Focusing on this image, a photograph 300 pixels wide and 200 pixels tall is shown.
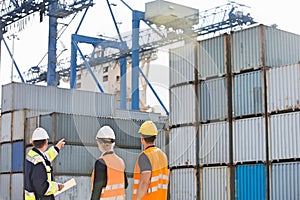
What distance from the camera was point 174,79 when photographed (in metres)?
22.1

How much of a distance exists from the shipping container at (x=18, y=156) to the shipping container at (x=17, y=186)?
1.03ft

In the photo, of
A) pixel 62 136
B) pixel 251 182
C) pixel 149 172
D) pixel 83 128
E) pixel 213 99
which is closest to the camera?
pixel 149 172

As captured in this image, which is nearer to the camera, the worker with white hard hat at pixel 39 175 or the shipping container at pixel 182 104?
the worker with white hard hat at pixel 39 175

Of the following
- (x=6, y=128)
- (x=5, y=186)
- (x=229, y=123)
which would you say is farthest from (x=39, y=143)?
(x=6, y=128)

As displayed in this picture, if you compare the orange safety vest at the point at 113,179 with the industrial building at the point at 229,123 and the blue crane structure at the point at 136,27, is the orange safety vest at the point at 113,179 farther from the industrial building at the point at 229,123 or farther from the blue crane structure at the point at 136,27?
the blue crane structure at the point at 136,27

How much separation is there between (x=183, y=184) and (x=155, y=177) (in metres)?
13.2

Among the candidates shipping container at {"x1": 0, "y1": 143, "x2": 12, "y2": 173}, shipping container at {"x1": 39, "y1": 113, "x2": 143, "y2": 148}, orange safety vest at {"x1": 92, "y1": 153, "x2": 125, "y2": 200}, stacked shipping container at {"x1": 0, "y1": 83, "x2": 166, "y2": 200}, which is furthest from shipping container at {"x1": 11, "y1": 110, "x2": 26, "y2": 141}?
orange safety vest at {"x1": 92, "y1": 153, "x2": 125, "y2": 200}

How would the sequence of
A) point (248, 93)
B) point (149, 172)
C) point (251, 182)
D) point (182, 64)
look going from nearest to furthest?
point (149, 172)
point (251, 182)
point (248, 93)
point (182, 64)

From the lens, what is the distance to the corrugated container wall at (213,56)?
66.5 ft

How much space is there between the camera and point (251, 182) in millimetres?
18578

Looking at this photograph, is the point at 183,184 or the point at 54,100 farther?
the point at 54,100

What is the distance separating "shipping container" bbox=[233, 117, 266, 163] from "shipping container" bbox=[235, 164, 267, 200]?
32 cm

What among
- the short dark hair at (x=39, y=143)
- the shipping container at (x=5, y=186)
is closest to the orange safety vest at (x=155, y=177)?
the short dark hair at (x=39, y=143)

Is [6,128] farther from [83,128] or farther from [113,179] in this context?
[113,179]
